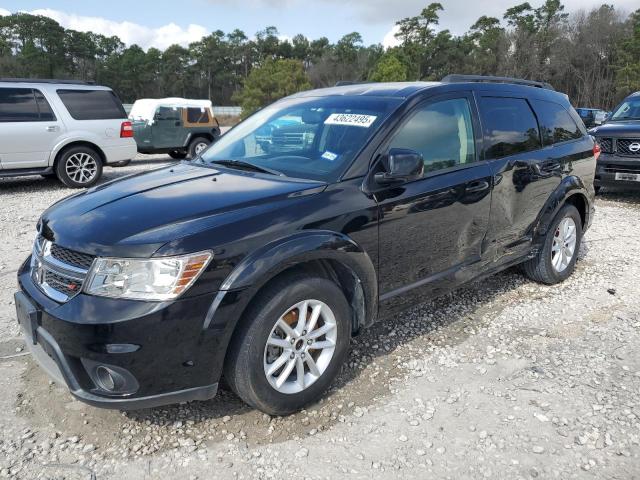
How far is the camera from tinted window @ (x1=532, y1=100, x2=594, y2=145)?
4.48 meters

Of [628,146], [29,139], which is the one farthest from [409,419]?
[29,139]

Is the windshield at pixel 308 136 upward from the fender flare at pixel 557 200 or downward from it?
upward

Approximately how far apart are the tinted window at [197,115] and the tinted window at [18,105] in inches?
221

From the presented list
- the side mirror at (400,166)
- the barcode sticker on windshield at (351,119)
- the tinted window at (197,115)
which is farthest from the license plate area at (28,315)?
→ the tinted window at (197,115)

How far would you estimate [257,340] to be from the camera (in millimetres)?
2525

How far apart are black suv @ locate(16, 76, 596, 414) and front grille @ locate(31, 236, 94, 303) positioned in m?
0.01

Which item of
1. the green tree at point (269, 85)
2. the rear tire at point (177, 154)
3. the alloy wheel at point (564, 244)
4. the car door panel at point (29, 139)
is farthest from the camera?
the green tree at point (269, 85)

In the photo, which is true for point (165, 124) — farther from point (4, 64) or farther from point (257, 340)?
point (4, 64)

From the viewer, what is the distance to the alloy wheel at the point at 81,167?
9711 mm

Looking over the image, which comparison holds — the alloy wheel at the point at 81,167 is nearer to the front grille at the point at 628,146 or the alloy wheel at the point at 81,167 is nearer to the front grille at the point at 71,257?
the front grille at the point at 71,257

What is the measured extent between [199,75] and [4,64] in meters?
33.4

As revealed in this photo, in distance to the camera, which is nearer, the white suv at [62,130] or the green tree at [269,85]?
the white suv at [62,130]

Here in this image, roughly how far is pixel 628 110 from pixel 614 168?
1.96 metres

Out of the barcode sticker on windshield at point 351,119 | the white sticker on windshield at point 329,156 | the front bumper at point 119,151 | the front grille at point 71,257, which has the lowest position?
the front grille at point 71,257
